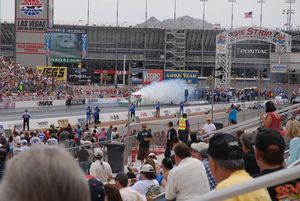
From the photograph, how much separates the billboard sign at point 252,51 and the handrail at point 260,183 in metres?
94.8

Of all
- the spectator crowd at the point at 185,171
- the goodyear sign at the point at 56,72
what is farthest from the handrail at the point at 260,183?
the goodyear sign at the point at 56,72

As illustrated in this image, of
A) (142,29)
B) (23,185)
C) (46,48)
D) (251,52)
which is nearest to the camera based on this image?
(23,185)

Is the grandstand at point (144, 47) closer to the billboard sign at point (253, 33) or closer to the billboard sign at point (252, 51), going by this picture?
the billboard sign at point (252, 51)

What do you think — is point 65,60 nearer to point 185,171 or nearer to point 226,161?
point 185,171

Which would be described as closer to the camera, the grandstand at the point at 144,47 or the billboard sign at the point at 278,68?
the billboard sign at the point at 278,68

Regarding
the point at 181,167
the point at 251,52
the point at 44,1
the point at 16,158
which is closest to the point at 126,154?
the point at 181,167

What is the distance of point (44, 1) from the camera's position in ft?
250

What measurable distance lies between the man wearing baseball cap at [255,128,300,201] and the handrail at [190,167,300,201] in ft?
6.32

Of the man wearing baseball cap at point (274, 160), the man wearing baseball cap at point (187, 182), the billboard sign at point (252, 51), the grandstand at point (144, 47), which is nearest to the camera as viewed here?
the man wearing baseball cap at point (274, 160)

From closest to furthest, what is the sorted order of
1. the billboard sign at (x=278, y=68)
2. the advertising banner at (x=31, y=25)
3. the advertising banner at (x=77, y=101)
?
the advertising banner at (x=77, y=101) < the billboard sign at (x=278, y=68) < the advertising banner at (x=31, y=25)

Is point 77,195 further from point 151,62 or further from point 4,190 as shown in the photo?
point 151,62

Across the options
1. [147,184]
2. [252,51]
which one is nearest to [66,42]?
[252,51]

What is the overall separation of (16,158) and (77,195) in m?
0.26

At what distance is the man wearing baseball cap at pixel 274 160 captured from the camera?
13.4 ft
